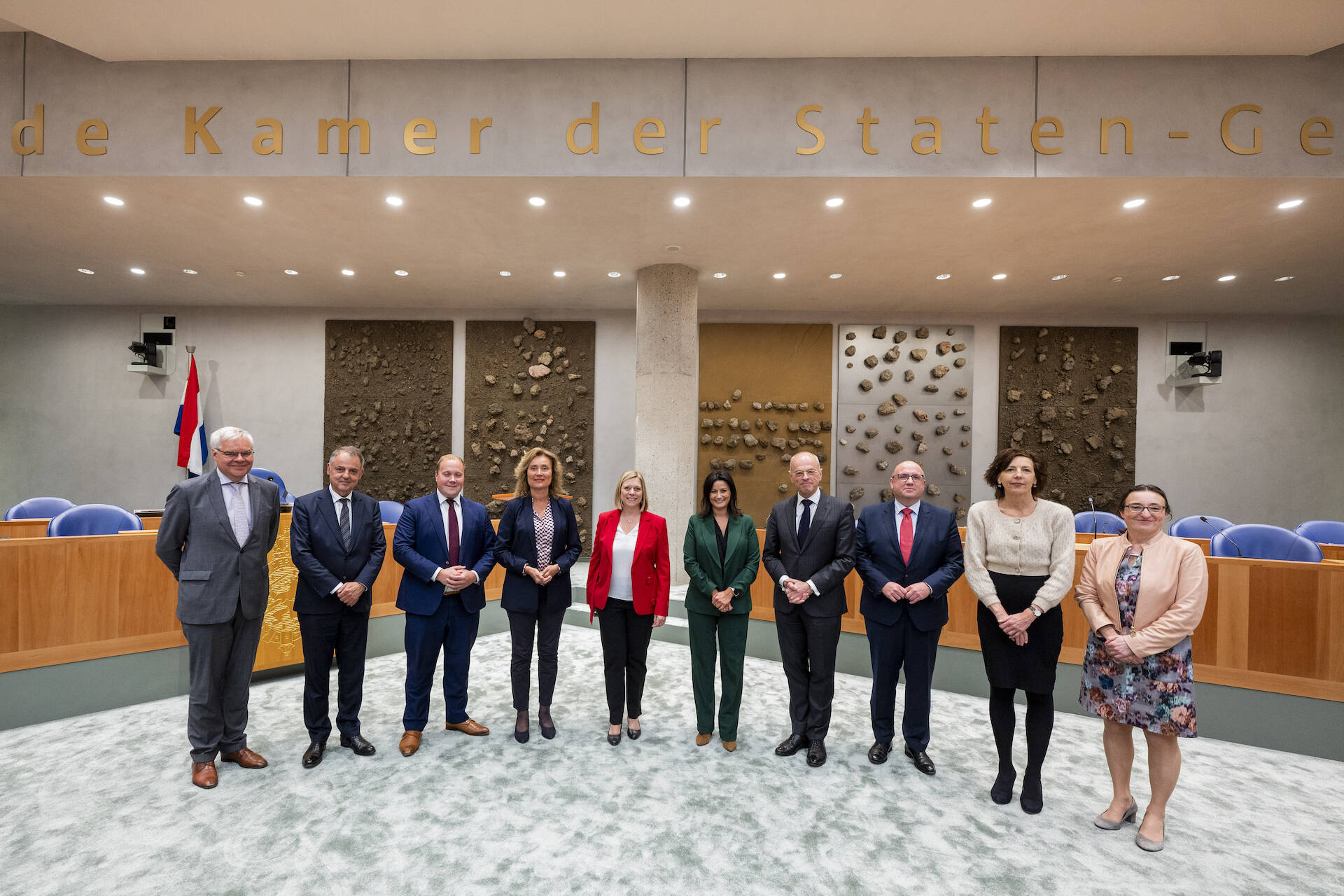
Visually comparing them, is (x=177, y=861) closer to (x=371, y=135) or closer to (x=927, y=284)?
(x=371, y=135)

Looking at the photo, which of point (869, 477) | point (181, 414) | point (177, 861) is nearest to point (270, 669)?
point (177, 861)

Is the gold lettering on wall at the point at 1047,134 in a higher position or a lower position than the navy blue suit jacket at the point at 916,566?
higher

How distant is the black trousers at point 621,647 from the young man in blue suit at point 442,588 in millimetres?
660

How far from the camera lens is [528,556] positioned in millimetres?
3049

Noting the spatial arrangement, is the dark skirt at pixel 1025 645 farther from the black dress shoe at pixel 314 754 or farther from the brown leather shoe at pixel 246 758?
the brown leather shoe at pixel 246 758

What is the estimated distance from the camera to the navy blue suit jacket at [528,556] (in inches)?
119

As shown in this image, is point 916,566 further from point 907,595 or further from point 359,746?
point 359,746

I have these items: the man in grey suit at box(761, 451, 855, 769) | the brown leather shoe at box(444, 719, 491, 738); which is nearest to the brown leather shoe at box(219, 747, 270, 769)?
the brown leather shoe at box(444, 719, 491, 738)

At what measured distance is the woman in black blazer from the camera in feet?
9.92

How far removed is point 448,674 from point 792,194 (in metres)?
4.03

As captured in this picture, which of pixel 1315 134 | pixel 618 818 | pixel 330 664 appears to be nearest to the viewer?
pixel 618 818

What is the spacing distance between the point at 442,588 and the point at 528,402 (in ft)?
18.3

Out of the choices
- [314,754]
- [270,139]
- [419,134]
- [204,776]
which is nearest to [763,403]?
[419,134]

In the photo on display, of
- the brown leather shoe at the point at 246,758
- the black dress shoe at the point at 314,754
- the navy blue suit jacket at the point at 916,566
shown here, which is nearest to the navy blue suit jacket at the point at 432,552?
the black dress shoe at the point at 314,754
